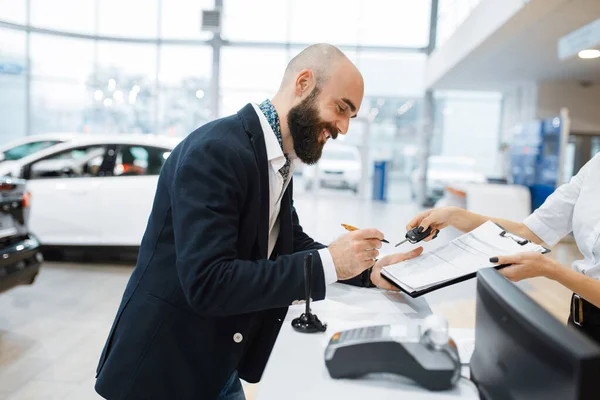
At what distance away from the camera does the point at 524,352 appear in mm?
714

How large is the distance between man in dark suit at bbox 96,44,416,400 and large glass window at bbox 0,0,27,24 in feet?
41.8

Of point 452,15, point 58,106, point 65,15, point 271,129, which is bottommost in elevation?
point 271,129

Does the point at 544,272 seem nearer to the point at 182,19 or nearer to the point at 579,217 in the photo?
the point at 579,217

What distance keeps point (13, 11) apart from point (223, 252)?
13.1m

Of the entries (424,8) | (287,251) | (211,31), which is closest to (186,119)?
(211,31)

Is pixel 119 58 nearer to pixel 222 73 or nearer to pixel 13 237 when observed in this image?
pixel 222 73

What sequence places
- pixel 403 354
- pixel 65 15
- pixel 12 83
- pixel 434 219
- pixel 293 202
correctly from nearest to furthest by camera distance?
pixel 403 354 → pixel 434 219 → pixel 293 202 → pixel 12 83 → pixel 65 15

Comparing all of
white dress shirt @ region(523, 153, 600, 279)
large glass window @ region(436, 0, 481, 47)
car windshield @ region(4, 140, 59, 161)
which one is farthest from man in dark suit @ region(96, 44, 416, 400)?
large glass window @ region(436, 0, 481, 47)

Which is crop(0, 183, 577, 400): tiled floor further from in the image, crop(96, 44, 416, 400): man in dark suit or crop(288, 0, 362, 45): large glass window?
crop(288, 0, 362, 45): large glass window

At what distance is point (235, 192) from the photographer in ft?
3.68

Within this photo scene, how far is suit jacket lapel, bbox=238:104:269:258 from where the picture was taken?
122cm

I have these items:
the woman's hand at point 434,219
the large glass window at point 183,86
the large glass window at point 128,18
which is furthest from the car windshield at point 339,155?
the woman's hand at point 434,219

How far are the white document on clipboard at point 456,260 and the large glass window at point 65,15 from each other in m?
12.8

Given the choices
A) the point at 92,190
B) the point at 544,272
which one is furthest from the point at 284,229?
the point at 92,190
